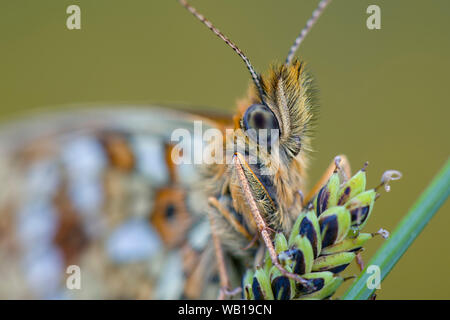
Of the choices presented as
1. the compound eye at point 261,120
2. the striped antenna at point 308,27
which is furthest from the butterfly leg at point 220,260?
the striped antenna at point 308,27

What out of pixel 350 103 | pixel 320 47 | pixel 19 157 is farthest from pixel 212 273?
pixel 320 47

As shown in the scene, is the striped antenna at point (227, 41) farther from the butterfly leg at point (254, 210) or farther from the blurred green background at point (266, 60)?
the blurred green background at point (266, 60)

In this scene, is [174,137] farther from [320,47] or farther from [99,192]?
[320,47]

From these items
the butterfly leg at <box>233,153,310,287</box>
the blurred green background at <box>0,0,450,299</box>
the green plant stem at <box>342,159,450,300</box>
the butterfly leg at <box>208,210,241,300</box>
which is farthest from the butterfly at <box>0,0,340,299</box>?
the blurred green background at <box>0,0,450,299</box>

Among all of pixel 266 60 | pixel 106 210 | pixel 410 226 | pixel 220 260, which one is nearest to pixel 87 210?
pixel 106 210

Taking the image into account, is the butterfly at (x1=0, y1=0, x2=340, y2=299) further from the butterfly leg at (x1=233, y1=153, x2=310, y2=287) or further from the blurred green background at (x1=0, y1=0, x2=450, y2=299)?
the blurred green background at (x1=0, y1=0, x2=450, y2=299)
